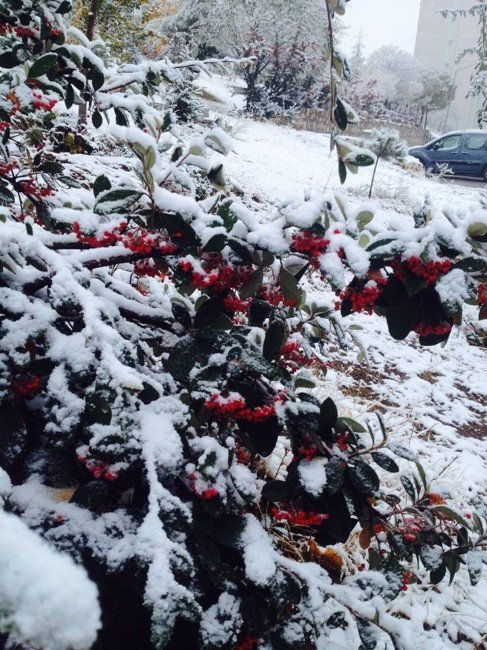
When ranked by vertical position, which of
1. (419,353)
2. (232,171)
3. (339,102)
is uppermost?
(339,102)

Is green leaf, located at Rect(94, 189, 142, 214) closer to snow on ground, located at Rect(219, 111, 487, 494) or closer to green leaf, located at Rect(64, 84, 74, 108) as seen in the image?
snow on ground, located at Rect(219, 111, 487, 494)

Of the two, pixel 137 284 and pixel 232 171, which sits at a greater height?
pixel 137 284

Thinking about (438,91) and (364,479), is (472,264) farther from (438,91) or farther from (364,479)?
(438,91)

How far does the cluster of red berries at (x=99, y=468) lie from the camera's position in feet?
2.97

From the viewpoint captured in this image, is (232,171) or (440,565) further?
(232,171)

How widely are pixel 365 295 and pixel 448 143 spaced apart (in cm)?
1305

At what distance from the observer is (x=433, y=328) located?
974 mm

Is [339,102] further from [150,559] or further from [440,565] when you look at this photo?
[440,565]

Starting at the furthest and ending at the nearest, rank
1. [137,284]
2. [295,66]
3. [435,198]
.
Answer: [295,66], [435,198], [137,284]

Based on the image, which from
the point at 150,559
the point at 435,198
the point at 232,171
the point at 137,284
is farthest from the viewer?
the point at 435,198

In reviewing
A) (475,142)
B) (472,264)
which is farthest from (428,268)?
(475,142)

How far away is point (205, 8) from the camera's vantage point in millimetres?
15242

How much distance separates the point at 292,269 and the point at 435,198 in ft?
28.5

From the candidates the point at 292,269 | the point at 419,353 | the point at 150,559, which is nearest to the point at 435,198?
the point at 419,353
